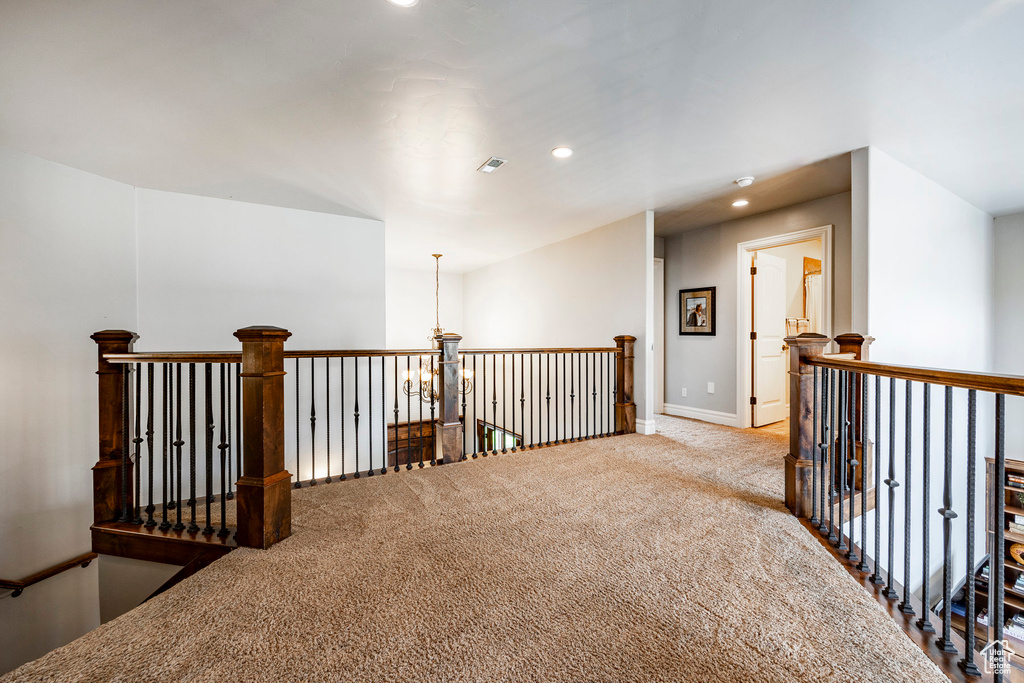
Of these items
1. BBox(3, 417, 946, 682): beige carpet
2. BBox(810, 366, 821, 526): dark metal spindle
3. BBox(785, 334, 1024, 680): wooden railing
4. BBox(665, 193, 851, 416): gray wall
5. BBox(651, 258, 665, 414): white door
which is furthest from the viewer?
BBox(651, 258, 665, 414): white door

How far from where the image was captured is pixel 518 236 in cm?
536

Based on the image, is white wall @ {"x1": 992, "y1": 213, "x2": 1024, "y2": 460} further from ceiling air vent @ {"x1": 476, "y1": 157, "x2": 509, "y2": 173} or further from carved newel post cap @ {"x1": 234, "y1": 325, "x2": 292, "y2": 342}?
carved newel post cap @ {"x1": 234, "y1": 325, "x2": 292, "y2": 342}

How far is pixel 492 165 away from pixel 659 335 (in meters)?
3.48

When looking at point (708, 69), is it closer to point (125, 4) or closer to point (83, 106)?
point (125, 4)

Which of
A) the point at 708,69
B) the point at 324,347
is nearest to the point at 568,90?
the point at 708,69

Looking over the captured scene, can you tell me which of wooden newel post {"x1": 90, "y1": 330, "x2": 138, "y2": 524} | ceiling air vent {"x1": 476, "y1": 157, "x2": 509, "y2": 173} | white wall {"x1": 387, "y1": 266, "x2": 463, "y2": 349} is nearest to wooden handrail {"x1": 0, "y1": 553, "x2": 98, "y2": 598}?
wooden newel post {"x1": 90, "y1": 330, "x2": 138, "y2": 524}

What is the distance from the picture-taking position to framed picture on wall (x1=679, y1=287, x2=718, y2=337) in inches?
195

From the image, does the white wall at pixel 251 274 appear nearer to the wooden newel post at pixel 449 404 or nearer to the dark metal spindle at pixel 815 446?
the wooden newel post at pixel 449 404

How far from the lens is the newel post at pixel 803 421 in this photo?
2.24 metres

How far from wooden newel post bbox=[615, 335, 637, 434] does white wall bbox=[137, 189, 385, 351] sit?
8.60 feet

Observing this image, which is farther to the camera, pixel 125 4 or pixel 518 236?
pixel 518 236

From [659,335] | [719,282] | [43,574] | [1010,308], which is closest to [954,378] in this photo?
[719,282]

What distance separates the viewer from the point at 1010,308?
4.38 meters

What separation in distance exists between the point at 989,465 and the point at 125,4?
6.79 metres
